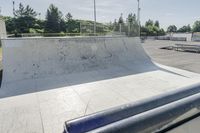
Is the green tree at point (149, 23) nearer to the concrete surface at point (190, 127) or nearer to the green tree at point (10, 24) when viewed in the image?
the green tree at point (10, 24)

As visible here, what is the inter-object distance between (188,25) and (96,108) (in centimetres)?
8442

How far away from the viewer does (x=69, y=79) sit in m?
5.79

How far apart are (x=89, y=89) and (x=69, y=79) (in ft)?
4.26

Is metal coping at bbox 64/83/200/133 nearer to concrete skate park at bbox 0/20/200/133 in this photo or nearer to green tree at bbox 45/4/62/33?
concrete skate park at bbox 0/20/200/133

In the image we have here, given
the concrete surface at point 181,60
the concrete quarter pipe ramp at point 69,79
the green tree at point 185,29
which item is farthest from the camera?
the green tree at point 185,29

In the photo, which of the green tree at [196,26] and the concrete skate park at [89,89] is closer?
the concrete skate park at [89,89]

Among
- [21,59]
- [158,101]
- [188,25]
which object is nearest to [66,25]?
[21,59]

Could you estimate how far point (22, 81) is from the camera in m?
5.62

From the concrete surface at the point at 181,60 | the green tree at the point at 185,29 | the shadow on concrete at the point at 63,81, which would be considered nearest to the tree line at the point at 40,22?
the concrete surface at the point at 181,60

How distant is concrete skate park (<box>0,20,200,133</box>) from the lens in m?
1.25

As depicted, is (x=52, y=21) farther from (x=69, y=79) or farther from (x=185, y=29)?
(x=185, y=29)

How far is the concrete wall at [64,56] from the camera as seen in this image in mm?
6152

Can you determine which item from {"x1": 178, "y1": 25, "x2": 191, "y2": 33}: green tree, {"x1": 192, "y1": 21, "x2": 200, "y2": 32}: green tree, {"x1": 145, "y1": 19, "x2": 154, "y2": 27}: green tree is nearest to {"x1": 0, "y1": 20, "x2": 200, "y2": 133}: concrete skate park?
{"x1": 145, "y1": 19, "x2": 154, "y2": 27}: green tree

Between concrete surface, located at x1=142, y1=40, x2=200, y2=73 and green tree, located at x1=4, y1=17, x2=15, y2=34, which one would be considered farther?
green tree, located at x1=4, y1=17, x2=15, y2=34
